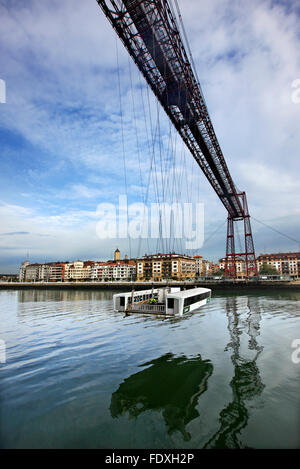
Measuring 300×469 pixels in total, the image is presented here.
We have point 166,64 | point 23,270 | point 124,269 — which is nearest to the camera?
point 166,64

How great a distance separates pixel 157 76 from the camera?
1783 centimetres

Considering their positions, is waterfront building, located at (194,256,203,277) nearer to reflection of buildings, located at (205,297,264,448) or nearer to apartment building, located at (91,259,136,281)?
apartment building, located at (91,259,136,281)

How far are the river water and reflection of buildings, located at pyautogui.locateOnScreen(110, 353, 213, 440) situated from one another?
0.9 inches

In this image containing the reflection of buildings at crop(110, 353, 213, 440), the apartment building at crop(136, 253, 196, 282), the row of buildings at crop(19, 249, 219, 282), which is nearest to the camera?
the reflection of buildings at crop(110, 353, 213, 440)

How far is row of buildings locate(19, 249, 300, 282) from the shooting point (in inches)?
3770

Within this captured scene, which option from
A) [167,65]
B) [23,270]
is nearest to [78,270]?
[23,270]

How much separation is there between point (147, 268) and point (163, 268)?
7882 mm

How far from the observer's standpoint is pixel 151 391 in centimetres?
580

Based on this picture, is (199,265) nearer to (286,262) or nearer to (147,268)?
(147,268)

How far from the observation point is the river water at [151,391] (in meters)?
4.06

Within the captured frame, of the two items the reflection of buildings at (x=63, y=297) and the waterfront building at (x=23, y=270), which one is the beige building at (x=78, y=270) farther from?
the reflection of buildings at (x=63, y=297)

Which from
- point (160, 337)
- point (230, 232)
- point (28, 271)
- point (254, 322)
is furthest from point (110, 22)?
point (28, 271)

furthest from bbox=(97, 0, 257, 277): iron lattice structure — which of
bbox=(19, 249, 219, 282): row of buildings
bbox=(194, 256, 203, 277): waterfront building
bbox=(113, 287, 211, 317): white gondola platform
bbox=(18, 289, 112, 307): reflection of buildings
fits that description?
bbox=(194, 256, 203, 277): waterfront building

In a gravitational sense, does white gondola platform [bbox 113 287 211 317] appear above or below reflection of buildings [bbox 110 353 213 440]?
above
